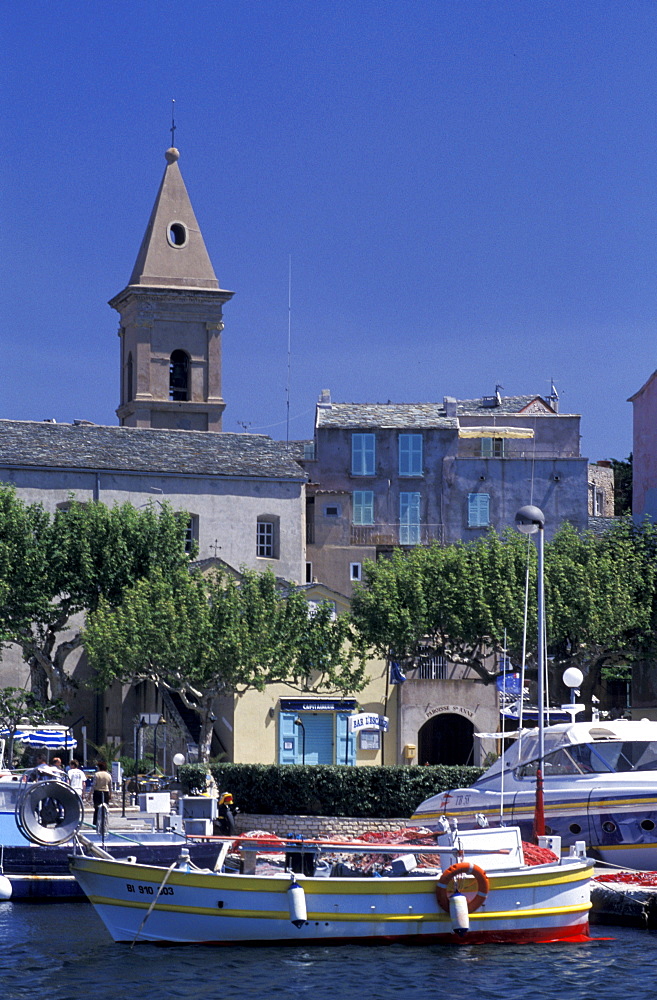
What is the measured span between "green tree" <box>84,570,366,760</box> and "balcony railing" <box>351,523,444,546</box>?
70.4 ft

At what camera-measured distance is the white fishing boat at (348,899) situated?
2556 centimetres

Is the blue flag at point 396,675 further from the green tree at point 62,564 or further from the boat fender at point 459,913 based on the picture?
the boat fender at point 459,913

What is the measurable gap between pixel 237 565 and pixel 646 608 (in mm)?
16895

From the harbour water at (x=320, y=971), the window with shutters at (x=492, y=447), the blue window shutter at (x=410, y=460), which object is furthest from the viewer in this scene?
the window with shutters at (x=492, y=447)

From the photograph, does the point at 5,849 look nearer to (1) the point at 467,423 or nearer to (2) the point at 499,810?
(2) the point at 499,810

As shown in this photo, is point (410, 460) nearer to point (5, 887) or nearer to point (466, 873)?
point (5, 887)

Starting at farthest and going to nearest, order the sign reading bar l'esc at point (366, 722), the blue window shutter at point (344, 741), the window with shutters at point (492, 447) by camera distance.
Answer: the window with shutters at point (492, 447) < the blue window shutter at point (344, 741) < the sign reading bar l'esc at point (366, 722)

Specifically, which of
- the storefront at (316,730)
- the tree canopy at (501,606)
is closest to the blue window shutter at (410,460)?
the tree canopy at (501,606)

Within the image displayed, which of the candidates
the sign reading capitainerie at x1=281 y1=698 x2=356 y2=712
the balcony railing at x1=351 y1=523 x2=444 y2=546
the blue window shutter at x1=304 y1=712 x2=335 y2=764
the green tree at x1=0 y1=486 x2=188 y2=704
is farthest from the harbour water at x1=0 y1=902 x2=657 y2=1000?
the balcony railing at x1=351 y1=523 x2=444 y2=546

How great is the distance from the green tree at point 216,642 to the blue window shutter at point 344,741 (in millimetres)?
1021

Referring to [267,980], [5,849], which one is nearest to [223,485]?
[5,849]

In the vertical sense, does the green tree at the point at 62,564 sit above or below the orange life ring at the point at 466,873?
above

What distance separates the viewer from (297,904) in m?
25.3

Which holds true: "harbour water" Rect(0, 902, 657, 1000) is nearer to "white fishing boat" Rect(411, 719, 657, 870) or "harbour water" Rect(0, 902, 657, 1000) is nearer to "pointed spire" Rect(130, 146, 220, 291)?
"white fishing boat" Rect(411, 719, 657, 870)
